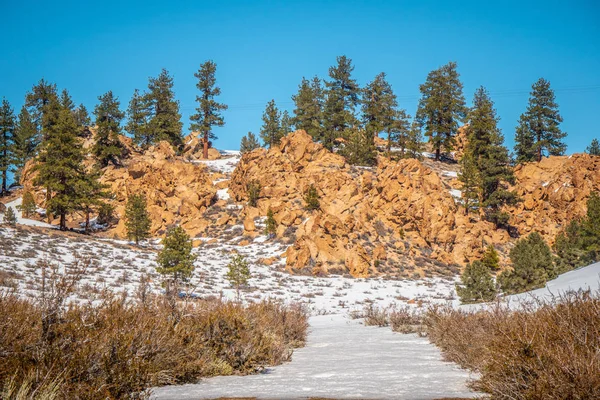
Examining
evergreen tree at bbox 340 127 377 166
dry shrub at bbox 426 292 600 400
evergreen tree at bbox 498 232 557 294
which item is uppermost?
evergreen tree at bbox 340 127 377 166

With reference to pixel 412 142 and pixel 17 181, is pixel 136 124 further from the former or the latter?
pixel 412 142

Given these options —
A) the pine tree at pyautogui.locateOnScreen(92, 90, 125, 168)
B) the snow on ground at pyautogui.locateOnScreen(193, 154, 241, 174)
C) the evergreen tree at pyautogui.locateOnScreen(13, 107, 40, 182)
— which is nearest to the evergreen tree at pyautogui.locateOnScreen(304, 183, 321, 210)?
the snow on ground at pyautogui.locateOnScreen(193, 154, 241, 174)

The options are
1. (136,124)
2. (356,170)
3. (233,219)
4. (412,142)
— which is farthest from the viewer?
(136,124)

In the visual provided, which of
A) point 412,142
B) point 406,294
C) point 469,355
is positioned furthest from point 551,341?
point 412,142

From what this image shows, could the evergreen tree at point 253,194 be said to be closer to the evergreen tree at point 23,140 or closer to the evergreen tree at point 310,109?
the evergreen tree at point 310,109

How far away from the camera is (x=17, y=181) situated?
64875 millimetres

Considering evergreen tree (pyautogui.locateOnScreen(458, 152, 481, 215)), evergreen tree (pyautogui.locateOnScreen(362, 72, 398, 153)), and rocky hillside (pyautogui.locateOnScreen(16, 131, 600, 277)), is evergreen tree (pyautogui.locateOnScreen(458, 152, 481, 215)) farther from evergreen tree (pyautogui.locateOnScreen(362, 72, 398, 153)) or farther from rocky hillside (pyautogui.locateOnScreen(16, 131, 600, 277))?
evergreen tree (pyautogui.locateOnScreen(362, 72, 398, 153))

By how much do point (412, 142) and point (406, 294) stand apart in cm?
3315

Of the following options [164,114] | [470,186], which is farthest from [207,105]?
[470,186]

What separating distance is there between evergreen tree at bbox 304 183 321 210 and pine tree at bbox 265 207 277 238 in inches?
141

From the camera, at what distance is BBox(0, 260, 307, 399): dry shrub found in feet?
11.8

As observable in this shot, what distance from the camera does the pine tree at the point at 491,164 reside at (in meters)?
43.8

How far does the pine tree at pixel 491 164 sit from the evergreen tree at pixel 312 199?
59.2ft

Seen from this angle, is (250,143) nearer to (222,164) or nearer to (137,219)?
(222,164)
